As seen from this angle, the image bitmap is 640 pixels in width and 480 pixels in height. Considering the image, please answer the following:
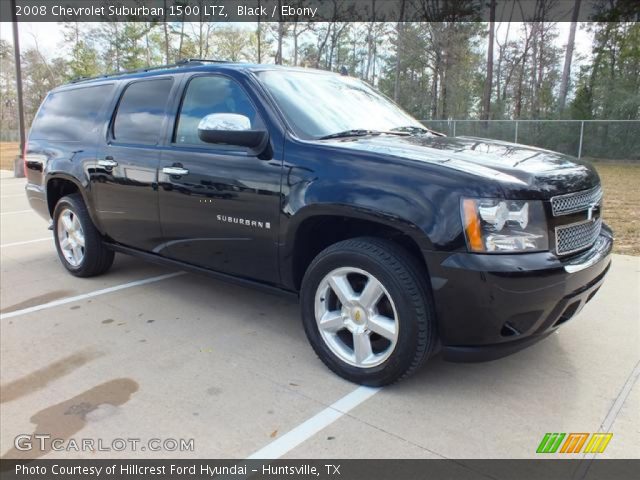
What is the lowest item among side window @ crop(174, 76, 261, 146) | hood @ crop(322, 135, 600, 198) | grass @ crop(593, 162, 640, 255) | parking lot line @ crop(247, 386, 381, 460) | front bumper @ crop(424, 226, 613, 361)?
parking lot line @ crop(247, 386, 381, 460)

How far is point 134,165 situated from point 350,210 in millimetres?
2175

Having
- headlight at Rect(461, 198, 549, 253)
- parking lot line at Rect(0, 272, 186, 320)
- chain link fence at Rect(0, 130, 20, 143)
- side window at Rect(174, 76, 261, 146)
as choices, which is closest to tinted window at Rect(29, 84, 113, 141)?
side window at Rect(174, 76, 261, 146)

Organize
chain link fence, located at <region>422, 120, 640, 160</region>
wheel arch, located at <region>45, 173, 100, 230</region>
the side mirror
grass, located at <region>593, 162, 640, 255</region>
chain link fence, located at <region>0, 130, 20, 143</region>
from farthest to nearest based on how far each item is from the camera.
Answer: chain link fence, located at <region>0, 130, 20, 143</region> < chain link fence, located at <region>422, 120, 640, 160</region> < grass, located at <region>593, 162, 640, 255</region> < wheel arch, located at <region>45, 173, 100, 230</region> < the side mirror

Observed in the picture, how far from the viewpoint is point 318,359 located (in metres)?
3.40

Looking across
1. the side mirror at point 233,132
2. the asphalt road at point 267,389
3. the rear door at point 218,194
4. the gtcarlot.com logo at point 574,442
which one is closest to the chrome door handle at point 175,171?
the rear door at point 218,194

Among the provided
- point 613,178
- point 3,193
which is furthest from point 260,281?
point 613,178

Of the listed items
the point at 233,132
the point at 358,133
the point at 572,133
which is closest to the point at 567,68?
the point at 572,133

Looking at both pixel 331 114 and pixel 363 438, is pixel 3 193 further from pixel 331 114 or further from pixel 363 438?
pixel 363 438

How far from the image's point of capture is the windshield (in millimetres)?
3412

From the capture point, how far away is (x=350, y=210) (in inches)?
114

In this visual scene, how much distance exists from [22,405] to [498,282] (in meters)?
2.66

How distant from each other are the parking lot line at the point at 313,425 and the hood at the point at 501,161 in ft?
4.46

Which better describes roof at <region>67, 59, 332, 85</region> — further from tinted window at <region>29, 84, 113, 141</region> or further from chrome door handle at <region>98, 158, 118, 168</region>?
chrome door handle at <region>98, 158, 118, 168</region>

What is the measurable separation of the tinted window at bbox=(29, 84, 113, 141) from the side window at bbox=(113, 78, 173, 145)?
0.38 m
